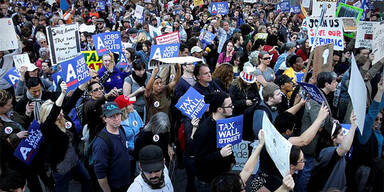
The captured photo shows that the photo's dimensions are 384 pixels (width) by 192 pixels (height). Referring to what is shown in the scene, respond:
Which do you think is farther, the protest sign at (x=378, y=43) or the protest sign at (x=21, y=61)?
the protest sign at (x=21, y=61)

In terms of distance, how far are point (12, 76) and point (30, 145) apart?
3.12 m

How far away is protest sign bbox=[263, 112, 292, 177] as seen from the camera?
125 inches

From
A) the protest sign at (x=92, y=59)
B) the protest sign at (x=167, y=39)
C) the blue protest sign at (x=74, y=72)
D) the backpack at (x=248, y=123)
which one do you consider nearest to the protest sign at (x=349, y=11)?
the protest sign at (x=167, y=39)

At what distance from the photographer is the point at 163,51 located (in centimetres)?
754

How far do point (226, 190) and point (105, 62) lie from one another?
4.80m

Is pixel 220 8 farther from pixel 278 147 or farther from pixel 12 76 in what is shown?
pixel 278 147

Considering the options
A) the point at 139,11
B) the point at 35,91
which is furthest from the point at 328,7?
the point at 139,11

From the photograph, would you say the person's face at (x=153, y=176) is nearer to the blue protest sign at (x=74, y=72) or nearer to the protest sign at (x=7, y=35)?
the blue protest sign at (x=74, y=72)

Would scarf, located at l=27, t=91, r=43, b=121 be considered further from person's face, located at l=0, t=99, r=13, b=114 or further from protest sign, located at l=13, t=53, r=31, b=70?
protest sign, located at l=13, t=53, r=31, b=70

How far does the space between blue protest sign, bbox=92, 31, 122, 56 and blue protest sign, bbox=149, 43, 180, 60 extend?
111cm

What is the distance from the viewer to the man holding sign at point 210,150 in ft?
13.3

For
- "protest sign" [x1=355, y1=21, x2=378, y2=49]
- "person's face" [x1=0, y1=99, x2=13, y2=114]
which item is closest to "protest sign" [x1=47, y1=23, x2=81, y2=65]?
"person's face" [x1=0, y1=99, x2=13, y2=114]

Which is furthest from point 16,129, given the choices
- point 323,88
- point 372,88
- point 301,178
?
point 372,88

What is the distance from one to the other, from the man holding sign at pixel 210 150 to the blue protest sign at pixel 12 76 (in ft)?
14.7
